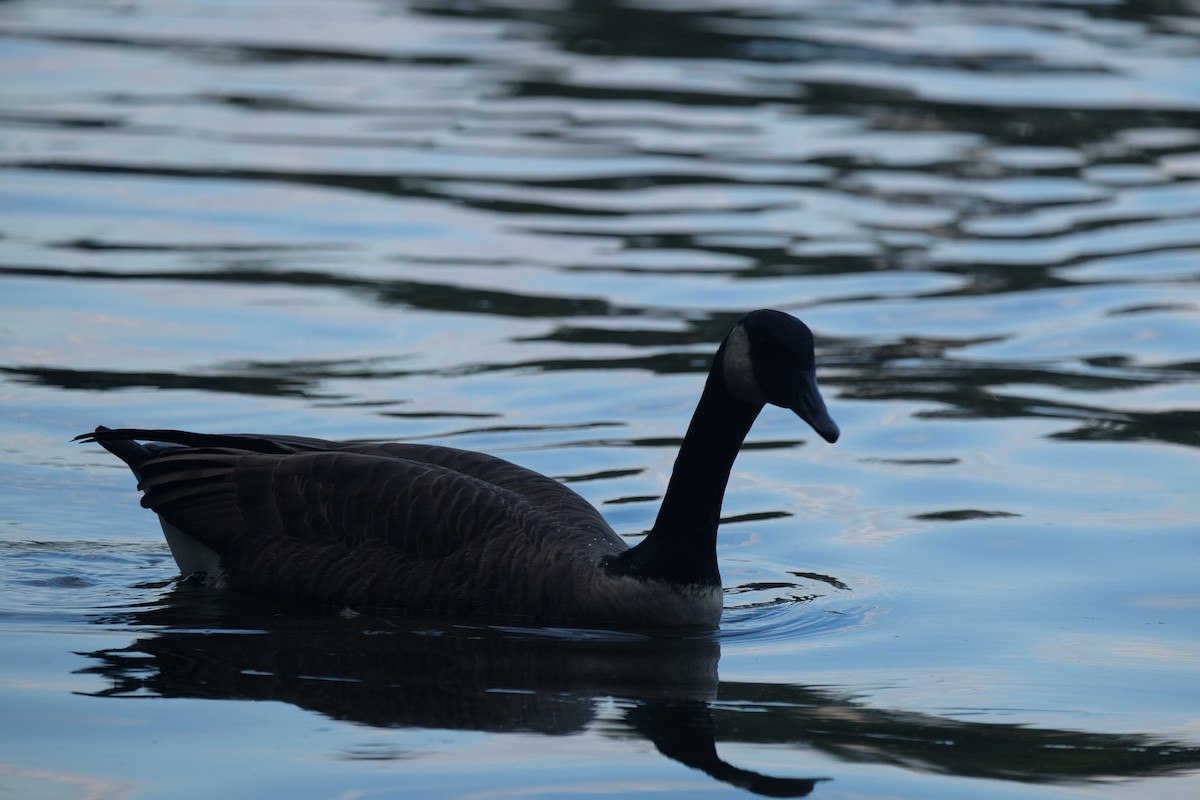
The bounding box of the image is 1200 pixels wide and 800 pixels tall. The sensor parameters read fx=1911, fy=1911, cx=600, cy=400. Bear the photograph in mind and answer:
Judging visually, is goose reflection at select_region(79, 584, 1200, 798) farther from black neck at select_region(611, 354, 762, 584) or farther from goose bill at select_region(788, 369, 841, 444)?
goose bill at select_region(788, 369, 841, 444)

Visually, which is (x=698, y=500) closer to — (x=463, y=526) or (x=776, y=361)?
(x=776, y=361)

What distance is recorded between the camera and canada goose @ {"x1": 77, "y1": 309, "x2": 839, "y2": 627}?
8469 millimetres

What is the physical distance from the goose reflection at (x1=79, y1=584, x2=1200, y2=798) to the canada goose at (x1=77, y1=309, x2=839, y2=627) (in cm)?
18

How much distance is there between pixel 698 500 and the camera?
337 inches

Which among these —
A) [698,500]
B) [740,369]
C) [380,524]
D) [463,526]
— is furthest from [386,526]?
[740,369]

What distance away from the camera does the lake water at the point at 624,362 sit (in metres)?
7.09

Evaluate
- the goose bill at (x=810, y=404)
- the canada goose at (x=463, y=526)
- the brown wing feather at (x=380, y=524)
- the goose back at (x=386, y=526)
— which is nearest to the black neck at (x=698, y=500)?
the canada goose at (x=463, y=526)

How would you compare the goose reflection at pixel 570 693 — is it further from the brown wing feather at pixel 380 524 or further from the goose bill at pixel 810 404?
the goose bill at pixel 810 404

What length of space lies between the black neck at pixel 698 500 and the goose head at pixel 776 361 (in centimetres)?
15

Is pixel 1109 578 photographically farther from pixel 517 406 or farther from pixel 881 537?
pixel 517 406

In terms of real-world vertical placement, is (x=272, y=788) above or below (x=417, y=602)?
below

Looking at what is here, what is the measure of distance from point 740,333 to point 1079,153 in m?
15.1

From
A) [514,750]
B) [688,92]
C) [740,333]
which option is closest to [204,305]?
[740,333]

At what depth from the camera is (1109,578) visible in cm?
959
